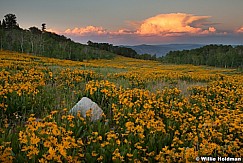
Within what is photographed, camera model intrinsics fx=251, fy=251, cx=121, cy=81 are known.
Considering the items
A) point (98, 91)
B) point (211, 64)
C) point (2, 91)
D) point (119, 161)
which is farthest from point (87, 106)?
point (211, 64)

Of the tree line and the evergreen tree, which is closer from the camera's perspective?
the evergreen tree

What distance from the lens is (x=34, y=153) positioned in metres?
3.55

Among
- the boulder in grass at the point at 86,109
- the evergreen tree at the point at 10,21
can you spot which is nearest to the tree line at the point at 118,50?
the evergreen tree at the point at 10,21

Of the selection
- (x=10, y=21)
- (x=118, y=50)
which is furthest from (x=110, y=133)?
(x=118, y=50)

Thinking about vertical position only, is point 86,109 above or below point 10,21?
below

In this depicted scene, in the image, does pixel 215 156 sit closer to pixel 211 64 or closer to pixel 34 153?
pixel 34 153

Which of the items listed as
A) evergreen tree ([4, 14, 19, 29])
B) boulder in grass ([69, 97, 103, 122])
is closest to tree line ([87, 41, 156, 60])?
evergreen tree ([4, 14, 19, 29])

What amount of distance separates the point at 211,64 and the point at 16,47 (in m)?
81.9

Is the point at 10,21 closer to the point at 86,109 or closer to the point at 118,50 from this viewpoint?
the point at 118,50

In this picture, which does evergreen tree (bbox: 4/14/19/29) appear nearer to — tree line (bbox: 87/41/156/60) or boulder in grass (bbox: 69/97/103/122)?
tree line (bbox: 87/41/156/60)

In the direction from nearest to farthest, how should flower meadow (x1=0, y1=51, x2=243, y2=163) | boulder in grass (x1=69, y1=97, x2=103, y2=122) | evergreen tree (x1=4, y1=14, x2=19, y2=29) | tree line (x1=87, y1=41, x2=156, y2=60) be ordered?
flower meadow (x1=0, y1=51, x2=243, y2=163) → boulder in grass (x1=69, y1=97, x2=103, y2=122) → evergreen tree (x1=4, y1=14, x2=19, y2=29) → tree line (x1=87, y1=41, x2=156, y2=60)

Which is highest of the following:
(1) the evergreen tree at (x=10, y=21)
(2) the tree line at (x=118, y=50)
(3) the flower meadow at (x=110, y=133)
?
(1) the evergreen tree at (x=10, y=21)

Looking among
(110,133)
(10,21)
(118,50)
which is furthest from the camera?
(118,50)

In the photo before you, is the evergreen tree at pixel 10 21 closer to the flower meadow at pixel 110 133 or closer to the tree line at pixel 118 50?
the tree line at pixel 118 50
